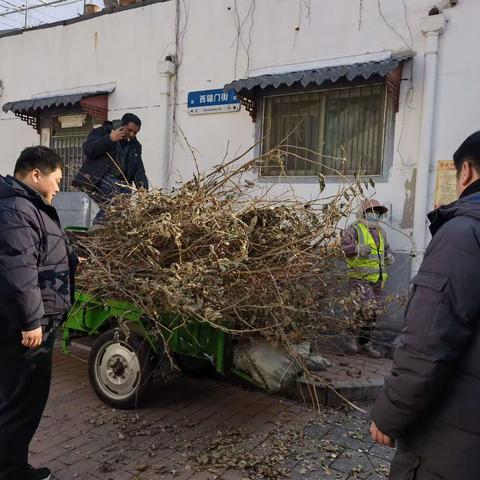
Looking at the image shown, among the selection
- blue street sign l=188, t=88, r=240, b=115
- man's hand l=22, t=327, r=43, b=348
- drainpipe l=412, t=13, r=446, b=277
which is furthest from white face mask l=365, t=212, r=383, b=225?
man's hand l=22, t=327, r=43, b=348

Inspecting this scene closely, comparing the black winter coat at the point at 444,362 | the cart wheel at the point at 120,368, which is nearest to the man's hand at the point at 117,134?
the cart wheel at the point at 120,368

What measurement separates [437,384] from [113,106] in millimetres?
8037

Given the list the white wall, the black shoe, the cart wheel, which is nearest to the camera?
the black shoe

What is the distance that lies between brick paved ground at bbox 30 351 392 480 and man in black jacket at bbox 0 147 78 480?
49cm

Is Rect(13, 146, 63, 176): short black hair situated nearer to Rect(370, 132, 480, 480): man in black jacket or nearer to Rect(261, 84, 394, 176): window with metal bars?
Rect(370, 132, 480, 480): man in black jacket

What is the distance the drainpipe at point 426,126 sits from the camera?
574 centimetres

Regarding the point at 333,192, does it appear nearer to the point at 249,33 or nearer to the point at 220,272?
the point at 249,33

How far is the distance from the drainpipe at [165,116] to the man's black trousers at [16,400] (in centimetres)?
547

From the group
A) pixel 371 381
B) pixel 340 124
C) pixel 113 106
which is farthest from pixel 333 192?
pixel 113 106

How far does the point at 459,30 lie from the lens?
18.6ft

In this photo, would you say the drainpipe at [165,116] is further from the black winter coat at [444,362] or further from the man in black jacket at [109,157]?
the black winter coat at [444,362]

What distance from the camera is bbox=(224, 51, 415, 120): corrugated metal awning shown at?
5738 millimetres

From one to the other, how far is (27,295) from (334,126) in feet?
17.2

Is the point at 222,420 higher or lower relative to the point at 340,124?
lower
